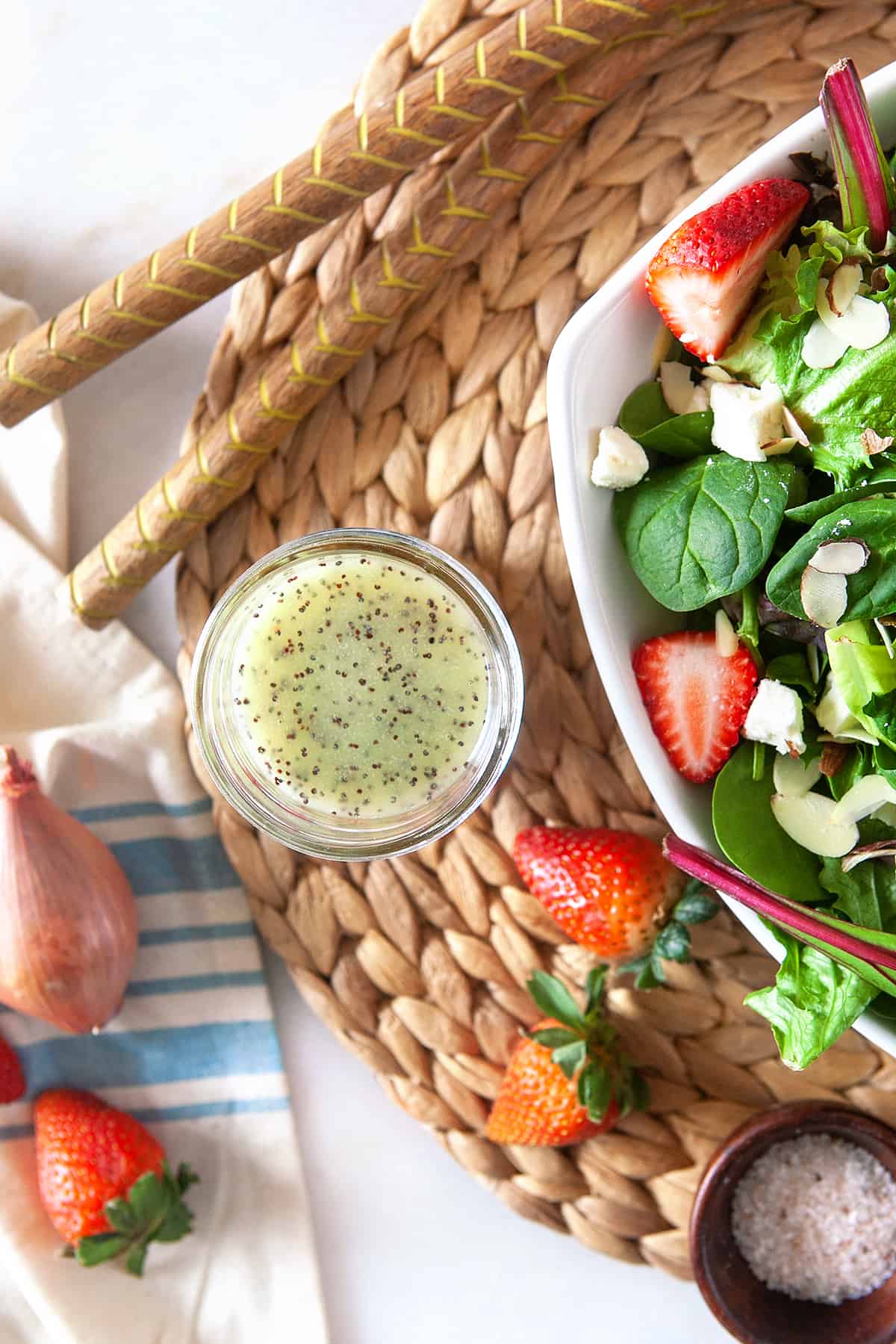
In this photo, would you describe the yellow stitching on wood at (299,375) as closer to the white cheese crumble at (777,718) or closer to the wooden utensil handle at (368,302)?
the wooden utensil handle at (368,302)

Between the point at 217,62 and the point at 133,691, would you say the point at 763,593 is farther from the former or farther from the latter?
the point at 217,62

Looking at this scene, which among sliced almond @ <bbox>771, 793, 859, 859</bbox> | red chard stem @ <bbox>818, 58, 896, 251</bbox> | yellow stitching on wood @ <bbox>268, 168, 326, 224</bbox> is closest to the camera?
red chard stem @ <bbox>818, 58, 896, 251</bbox>

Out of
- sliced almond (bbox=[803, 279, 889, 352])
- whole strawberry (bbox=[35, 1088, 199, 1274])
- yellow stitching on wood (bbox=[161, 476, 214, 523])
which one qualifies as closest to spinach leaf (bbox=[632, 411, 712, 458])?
sliced almond (bbox=[803, 279, 889, 352])

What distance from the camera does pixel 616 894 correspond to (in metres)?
1.12

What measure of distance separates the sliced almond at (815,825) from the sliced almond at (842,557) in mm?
199

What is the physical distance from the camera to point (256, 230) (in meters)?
1.10

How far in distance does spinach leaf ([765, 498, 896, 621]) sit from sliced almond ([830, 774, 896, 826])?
0.43ft

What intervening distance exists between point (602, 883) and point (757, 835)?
177 mm

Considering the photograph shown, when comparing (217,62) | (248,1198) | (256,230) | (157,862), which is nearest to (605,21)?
(256,230)

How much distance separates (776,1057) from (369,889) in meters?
0.42

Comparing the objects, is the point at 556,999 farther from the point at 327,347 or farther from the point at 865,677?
the point at 327,347

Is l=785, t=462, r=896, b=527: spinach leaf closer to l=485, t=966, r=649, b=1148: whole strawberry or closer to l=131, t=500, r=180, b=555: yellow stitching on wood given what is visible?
l=485, t=966, r=649, b=1148: whole strawberry

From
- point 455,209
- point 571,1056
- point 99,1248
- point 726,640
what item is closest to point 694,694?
point 726,640

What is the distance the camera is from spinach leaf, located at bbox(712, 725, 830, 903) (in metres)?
0.97
